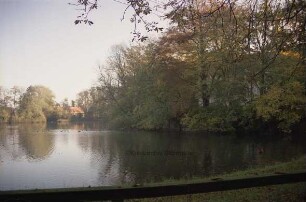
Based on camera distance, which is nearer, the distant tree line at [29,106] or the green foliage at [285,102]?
the green foliage at [285,102]

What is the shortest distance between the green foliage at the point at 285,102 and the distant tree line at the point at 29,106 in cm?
3400

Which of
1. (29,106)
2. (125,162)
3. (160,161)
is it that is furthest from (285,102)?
(29,106)

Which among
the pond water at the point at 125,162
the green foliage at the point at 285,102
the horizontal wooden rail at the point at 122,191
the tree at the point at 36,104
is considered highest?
the tree at the point at 36,104

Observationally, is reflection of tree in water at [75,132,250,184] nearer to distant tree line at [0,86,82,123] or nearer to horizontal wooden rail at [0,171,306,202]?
horizontal wooden rail at [0,171,306,202]

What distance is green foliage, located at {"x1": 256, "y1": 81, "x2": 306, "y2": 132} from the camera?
2541 cm

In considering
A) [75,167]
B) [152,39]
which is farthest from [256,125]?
[75,167]

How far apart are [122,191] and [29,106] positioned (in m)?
67.1

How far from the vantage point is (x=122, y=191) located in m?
3.50

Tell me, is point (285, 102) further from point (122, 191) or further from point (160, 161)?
point (122, 191)

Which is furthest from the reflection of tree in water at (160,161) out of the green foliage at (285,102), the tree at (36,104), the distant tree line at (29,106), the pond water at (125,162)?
the tree at (36,104)

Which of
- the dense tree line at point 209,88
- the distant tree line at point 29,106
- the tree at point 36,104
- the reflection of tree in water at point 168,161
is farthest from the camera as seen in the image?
the tree at point 36,104

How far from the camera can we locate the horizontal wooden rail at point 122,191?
328 centimetres

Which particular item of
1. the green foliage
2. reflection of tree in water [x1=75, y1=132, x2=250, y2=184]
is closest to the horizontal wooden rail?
reflection of tree in water [x1=75, y1=132, x2=250, y2=184]

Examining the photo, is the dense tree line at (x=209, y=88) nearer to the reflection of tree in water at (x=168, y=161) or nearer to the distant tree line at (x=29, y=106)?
the reflection of tree in water at (x=168, y=161)
